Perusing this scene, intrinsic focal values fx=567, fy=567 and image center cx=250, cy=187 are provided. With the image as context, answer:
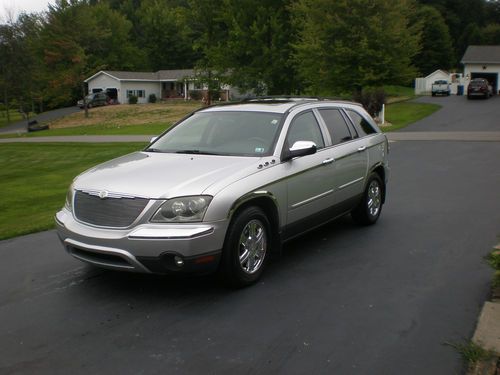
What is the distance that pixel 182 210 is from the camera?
478 centimetres

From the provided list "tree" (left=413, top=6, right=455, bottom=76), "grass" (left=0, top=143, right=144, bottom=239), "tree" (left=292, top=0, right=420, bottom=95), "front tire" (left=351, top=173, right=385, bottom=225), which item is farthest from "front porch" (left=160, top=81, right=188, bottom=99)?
"front tire" (left=351, top=173, right=385, bottom=225)

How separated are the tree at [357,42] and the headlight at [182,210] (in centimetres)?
2469

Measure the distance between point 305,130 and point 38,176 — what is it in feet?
38.1

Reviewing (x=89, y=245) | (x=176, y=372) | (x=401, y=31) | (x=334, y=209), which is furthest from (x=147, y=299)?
(x=401, y=31)

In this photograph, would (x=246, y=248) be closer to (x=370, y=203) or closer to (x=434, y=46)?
(x=370, y=203)

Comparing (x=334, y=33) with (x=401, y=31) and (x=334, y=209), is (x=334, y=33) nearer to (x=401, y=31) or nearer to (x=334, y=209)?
(x=401, y=31)

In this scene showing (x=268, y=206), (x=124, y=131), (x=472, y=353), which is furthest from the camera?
(x=124, y=131)

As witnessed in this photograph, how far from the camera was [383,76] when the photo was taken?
94.3 ft

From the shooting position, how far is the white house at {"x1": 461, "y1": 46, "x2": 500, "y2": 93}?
176 feet

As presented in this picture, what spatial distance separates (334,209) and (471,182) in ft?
18.6

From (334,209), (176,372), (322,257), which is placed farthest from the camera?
(334,209)

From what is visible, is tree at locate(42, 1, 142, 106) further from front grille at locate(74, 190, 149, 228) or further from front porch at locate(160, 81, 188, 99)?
front grille at locate(74, 190, 149, 228)

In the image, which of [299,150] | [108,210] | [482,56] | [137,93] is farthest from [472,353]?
[137,93]

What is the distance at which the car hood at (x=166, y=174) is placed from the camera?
4.87m
